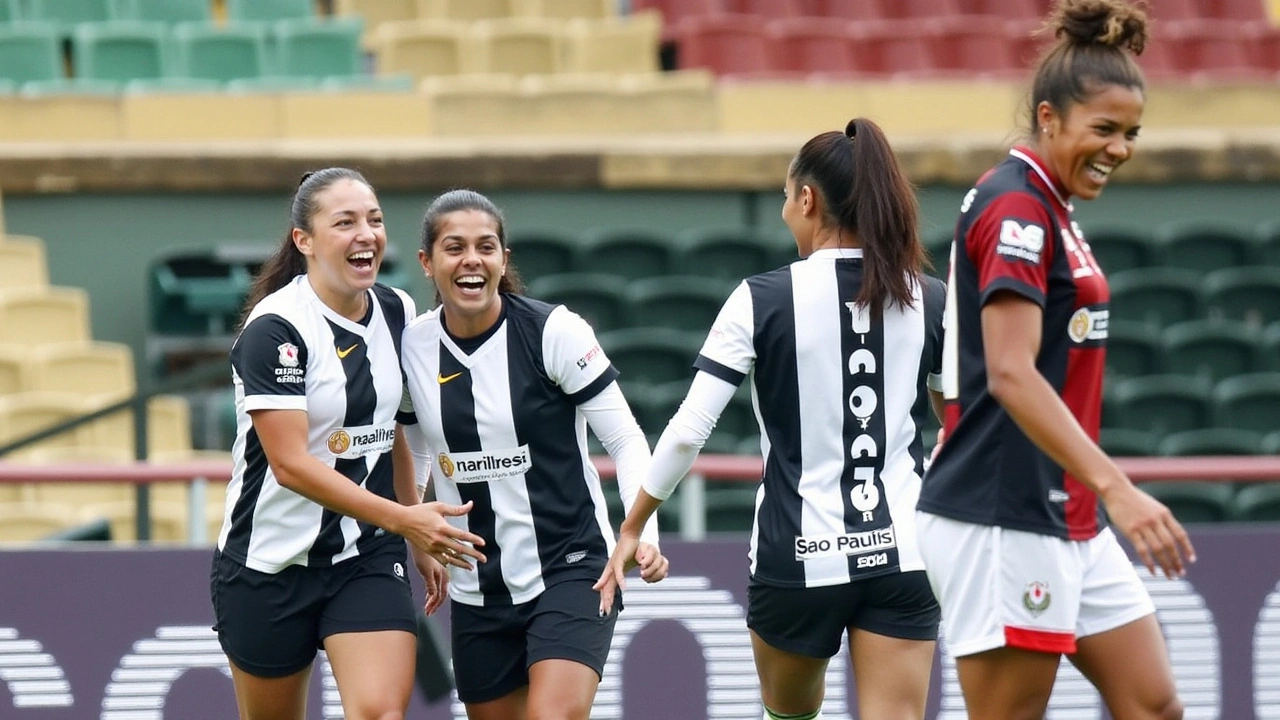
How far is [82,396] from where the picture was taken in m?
9.70

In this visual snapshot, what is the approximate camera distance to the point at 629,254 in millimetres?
11070

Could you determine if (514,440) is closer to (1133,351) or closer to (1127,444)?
(1127,444)

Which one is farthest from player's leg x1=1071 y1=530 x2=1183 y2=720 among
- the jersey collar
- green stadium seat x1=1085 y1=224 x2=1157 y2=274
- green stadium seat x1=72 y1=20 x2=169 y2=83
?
green stadium seat x1=72 y1=20 x2=169 y2=83

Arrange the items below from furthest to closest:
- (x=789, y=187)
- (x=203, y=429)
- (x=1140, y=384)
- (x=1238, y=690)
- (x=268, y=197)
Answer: (x=268, y=197) → (x=1140, y=384) → (x=203, y=429) → (x=1238, y=690) → (x=789, y=187)

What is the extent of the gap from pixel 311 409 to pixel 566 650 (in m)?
0.87

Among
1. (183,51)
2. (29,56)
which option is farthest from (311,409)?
(29,56)

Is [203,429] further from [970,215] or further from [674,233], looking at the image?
[970,215]

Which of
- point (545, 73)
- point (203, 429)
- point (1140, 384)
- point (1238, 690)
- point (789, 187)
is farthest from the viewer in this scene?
point (545, 73)

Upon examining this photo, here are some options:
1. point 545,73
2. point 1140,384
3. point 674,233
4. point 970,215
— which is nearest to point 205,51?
point 545,73

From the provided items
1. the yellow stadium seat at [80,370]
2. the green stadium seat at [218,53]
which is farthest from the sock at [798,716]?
the green stadium seat at [218,53]

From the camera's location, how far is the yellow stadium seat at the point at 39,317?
9930 millimetres

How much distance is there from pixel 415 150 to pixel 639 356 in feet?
7.43

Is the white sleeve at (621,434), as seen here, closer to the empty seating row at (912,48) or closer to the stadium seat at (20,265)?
the stadium seat at (20,265)

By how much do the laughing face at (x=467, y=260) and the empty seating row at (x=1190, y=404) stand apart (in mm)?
6385
